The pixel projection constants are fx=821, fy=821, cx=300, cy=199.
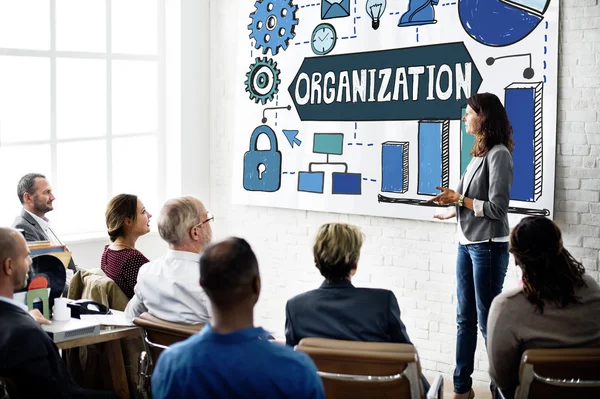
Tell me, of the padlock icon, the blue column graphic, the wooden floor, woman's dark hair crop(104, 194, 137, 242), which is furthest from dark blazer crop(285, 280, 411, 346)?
the padlock icon

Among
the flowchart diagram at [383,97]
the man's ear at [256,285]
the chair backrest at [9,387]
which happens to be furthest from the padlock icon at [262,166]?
the man's ear at [256,285]

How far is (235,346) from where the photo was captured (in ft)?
6.74

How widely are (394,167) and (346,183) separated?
0.47m

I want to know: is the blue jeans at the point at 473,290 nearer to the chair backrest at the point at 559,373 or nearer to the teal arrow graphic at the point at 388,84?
the teal arrow graphic at the point at 388,84

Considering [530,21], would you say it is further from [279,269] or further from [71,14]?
[71,14]

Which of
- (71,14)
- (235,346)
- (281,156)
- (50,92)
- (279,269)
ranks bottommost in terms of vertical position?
(279,269)

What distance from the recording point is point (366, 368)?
9.23ft

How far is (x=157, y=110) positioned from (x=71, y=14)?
3.66 feet

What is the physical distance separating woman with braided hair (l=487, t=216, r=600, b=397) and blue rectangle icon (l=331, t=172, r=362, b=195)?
9.80 ft

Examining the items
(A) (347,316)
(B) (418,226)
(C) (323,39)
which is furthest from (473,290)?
(C) (323,39)

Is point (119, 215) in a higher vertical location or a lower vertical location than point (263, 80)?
lower

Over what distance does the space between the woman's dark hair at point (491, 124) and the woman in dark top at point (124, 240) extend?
1.94m

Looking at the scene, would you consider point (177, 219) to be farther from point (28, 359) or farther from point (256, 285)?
point (256, 285)

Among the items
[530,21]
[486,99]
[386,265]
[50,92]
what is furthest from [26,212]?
[530,21]
